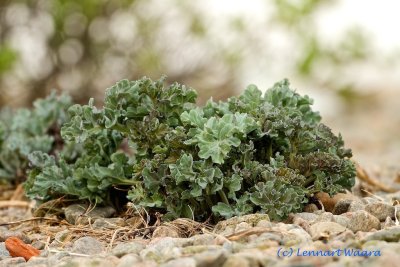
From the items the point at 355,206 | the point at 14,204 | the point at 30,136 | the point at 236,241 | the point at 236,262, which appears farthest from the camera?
the point at 30,136

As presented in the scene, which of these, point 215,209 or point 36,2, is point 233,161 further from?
point 36,2

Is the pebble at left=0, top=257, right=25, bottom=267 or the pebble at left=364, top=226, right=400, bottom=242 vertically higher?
the pebble at left=364, top=226, right=400, bottom=242

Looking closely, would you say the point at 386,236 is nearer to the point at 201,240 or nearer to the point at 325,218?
the point at 325,218

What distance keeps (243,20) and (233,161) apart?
4.57 m

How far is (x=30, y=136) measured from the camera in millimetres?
3643

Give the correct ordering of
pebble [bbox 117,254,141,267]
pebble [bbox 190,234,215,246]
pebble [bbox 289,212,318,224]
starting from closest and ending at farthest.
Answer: pebble [bbox 117,254,141,267], pebble [bbox 190,234,215,246], pebble [bbox 289,212,318,224]

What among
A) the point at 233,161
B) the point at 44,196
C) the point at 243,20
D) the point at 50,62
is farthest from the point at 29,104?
the point at 233,161

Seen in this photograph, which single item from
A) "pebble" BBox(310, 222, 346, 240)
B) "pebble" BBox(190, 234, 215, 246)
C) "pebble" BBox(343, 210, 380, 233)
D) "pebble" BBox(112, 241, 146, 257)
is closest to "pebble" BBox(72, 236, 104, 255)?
"pebble" BBox(112, 241, 146, 257)

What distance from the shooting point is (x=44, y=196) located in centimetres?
274

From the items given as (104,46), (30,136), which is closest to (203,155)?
(30,136)

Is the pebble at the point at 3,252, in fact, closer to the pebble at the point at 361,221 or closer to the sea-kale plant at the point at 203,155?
the sea-kale plant at the point at 203,155

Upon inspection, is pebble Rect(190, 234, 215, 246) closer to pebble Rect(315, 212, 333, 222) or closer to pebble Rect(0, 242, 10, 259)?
pebble Rect(315, 212, 333, 222)

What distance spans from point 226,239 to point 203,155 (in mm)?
353

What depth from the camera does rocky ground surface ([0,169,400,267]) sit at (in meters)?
1.76
